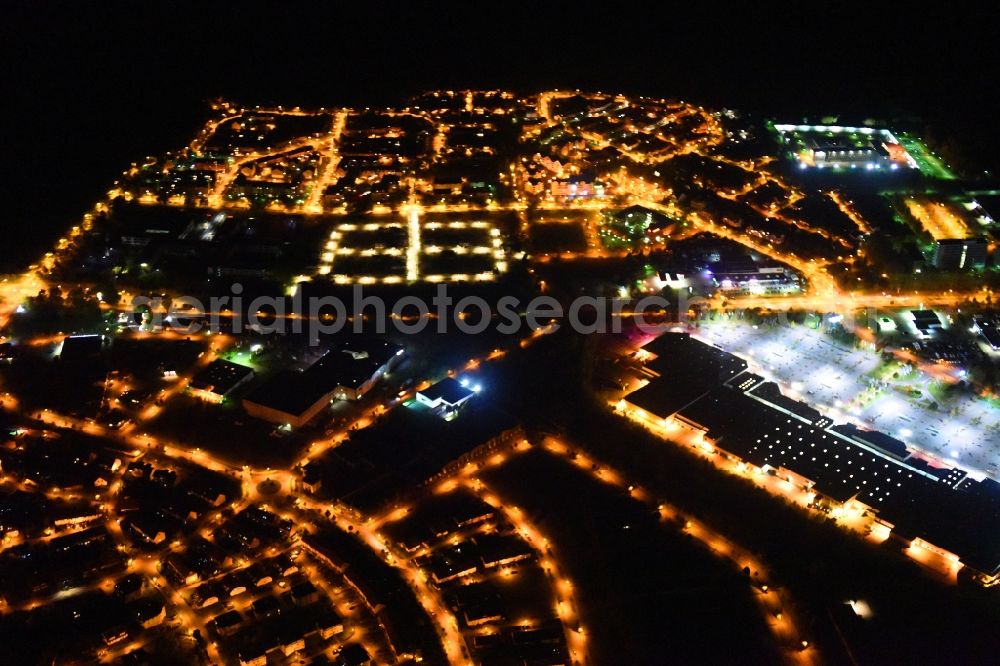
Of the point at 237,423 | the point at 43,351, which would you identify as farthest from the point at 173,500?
the point at 43,351

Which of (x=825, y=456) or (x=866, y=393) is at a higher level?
(x=866, y=393)

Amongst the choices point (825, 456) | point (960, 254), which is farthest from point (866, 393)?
point (960, 254)

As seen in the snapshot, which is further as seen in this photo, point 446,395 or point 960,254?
point 960,254

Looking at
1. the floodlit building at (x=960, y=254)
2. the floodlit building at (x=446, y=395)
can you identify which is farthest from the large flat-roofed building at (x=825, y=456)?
the floodlit building at (x=960, y=254)

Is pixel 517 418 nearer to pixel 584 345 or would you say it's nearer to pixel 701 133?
pixel 584 345

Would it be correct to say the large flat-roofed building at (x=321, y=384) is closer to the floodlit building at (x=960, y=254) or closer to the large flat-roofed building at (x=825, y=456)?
the large flat-roofed building at (x=825, y=456)

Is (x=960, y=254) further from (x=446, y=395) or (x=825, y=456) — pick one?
(x=446, y=395)

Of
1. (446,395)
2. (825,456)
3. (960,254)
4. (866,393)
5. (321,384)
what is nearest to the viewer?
(825,456)
